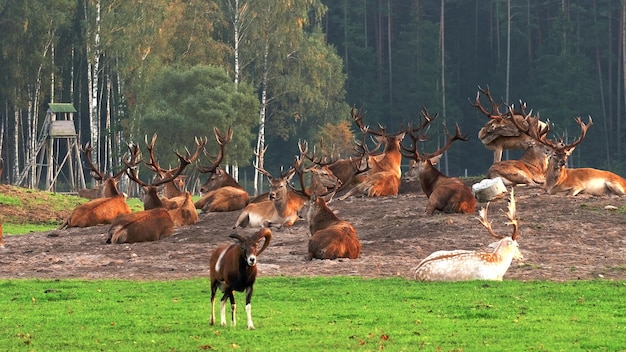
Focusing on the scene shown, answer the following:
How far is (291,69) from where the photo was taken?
218 ft

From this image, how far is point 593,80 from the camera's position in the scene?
73875mm

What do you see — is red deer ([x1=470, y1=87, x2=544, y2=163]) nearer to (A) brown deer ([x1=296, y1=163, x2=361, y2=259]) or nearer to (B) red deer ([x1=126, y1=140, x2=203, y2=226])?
(B) red deer ([x1=126, y1=140, x2=203, y2=226])

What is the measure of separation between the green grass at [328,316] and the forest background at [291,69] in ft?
127

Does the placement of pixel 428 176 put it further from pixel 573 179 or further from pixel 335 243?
pixel 335 243

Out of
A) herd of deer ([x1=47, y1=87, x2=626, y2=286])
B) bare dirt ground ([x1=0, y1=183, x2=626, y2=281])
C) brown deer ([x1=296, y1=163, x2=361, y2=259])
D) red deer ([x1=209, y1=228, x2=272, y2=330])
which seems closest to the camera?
red deer ([x1=209, y1=228, x2=272, y2=330])

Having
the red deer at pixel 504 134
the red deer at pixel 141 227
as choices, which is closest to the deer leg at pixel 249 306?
the red deer at pixel 141 227

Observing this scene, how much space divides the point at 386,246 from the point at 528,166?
22.9ft

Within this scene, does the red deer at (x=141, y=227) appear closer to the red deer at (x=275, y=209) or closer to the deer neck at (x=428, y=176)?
the red deer at (x=275, y=209)

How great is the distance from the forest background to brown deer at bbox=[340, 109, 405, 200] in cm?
2641

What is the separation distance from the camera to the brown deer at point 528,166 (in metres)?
24.5

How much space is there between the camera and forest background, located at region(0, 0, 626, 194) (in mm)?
56188

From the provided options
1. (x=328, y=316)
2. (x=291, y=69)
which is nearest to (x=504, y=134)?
(x=328, y=316)

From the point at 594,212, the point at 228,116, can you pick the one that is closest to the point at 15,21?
the point at 228,116

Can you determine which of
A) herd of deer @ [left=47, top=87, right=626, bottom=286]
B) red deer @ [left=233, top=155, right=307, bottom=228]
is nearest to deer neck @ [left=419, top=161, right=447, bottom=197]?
herd of deer @ [left=47, top=87, right=626, bottom=286]
